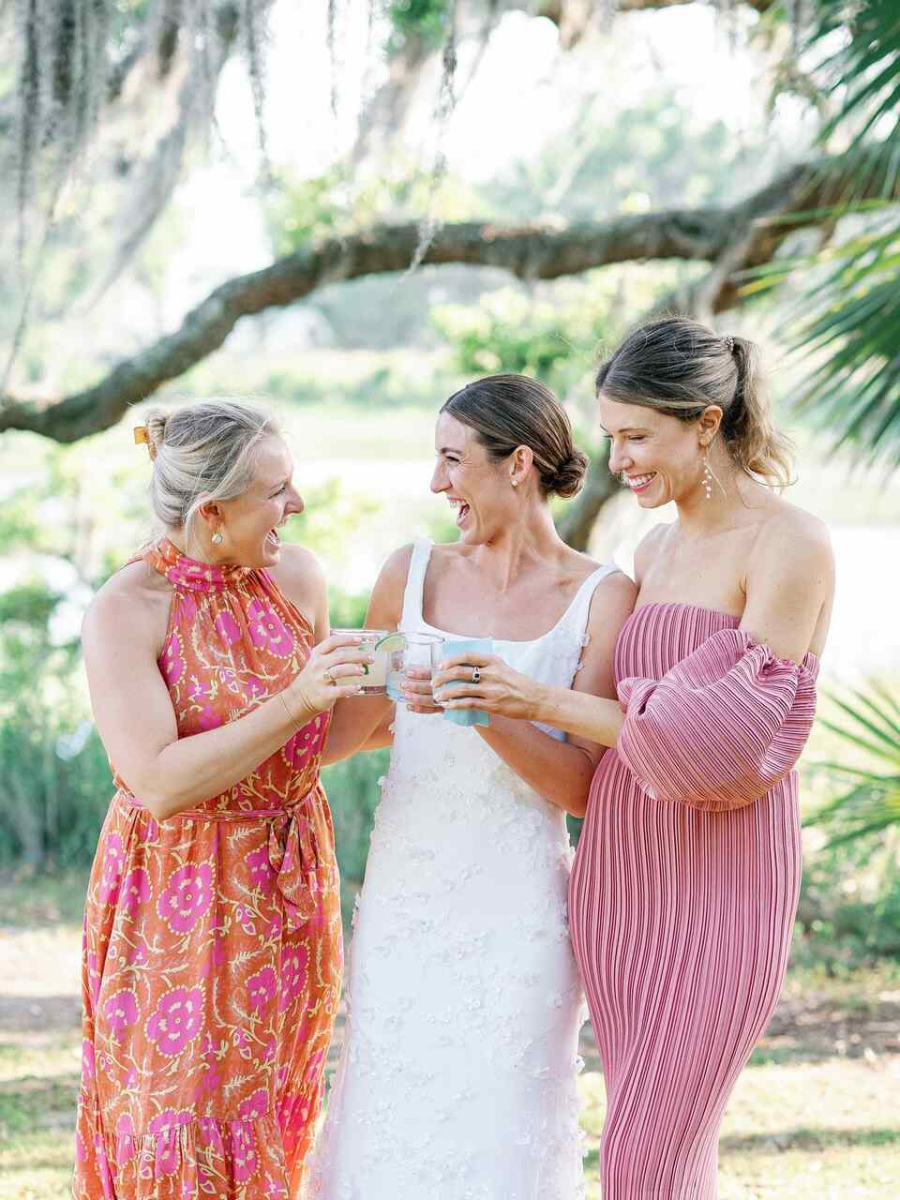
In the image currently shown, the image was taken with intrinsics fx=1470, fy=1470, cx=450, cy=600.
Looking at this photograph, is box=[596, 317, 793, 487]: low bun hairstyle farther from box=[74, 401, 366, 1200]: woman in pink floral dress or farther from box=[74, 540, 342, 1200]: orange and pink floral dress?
box=[74, 540, 342, 1200]: orange and pink floral dress

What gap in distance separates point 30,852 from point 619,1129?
5.77 meters

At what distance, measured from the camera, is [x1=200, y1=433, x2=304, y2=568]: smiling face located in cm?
256

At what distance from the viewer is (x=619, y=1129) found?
2551 mm

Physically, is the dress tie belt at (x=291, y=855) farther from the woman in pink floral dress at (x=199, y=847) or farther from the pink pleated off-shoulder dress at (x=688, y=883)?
the pink pleated off-shoulder dress at (x=688, y=883)

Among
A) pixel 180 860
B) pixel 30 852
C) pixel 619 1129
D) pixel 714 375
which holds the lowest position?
pixel 30 852

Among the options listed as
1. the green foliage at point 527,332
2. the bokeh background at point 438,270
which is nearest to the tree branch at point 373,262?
the bokeh background at point 438,270

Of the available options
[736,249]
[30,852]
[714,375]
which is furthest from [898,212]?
[30,852]

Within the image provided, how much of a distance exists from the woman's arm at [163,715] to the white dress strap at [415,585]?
36 centimetres

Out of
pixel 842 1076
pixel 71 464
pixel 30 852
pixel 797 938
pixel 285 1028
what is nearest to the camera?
Answer: pixel 285 1028

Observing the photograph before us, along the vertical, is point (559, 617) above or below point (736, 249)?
below

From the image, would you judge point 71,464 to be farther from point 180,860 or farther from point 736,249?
point 180,860

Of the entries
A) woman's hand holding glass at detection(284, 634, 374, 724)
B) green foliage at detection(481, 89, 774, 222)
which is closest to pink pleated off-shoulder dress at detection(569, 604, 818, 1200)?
woman's hand holding glass at detection(284, 634, 374, 724)

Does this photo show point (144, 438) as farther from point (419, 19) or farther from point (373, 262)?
A: point (419, 19)

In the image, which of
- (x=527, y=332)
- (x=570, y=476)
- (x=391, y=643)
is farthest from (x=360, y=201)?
(x=391, y=643)
